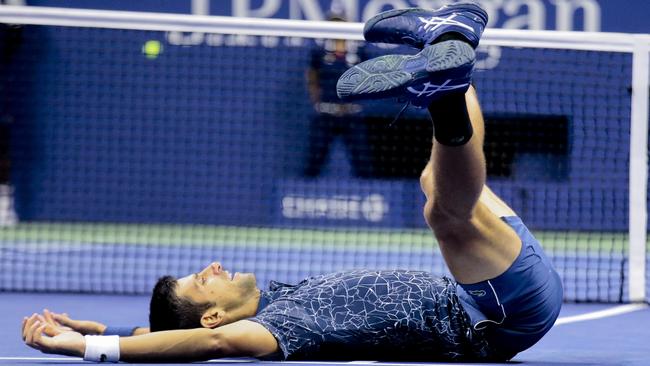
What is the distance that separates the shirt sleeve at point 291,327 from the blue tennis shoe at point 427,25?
3.39 feet

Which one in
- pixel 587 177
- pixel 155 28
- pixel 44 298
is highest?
pixel 155 28

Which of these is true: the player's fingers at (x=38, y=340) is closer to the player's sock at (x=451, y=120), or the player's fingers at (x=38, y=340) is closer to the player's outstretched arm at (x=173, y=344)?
the player's outstretched arm at (x=173, y=344)

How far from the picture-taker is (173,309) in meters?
4.50

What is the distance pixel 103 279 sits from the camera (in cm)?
818

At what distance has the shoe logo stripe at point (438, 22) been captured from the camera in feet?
13.3

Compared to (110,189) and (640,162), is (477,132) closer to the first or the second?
(640,162)

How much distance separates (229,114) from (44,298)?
4.58 m

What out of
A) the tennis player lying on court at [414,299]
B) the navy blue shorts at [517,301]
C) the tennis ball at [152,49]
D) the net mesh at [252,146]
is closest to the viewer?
the tennis player lying on court at [414,299]

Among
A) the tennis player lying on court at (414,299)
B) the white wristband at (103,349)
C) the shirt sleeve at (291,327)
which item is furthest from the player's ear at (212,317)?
the white wristband at (103,349)

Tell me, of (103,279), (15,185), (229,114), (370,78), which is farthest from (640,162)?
(15,185)

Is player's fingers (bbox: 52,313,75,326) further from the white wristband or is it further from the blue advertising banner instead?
the blue advertising banner

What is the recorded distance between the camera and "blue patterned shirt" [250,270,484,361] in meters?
4.52

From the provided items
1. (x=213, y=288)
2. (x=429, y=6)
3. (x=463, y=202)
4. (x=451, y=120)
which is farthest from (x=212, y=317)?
(x=429, y=6)

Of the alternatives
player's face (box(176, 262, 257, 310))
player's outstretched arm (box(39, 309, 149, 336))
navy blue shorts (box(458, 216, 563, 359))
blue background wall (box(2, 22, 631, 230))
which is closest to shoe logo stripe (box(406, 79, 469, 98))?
navy blue shorts (box(458, 216, 563, 359))
